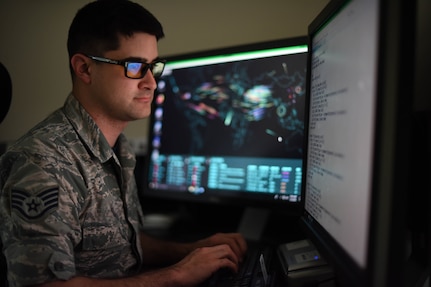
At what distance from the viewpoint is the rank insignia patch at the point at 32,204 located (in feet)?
2.19

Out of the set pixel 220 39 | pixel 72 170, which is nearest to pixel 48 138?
pixel 72 170

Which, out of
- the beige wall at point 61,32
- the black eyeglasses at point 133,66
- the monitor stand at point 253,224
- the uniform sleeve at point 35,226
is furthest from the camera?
the beige wall at point 61,32

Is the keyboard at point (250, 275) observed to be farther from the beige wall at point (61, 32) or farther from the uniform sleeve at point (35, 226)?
the beige wall at point (61, 32)

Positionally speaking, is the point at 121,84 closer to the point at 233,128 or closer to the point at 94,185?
the point at 94,185

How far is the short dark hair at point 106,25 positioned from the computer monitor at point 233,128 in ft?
0.97

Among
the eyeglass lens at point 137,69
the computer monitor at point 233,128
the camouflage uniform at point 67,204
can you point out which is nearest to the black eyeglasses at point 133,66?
the eyeglass lens at point 137,69

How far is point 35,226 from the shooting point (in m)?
0.66

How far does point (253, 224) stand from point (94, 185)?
1.79ft

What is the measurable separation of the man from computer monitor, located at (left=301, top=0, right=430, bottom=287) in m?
0.35

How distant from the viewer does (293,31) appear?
1348 mm

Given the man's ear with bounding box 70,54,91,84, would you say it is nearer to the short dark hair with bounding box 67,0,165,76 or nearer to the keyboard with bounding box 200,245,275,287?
the short dark hair with bounding box 67,0,165,76

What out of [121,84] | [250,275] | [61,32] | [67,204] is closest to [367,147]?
[250,275]

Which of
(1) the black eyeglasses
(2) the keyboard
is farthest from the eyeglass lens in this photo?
(2) the keyboard

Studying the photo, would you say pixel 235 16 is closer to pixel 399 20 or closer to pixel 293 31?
pixel 293 31
